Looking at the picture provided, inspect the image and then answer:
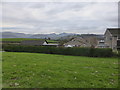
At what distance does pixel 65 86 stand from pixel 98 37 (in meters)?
51.2

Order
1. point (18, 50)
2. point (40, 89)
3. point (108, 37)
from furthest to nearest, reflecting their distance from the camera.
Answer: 1. point (108, 37)
2. point (18, 50)
3. point (40, 89)

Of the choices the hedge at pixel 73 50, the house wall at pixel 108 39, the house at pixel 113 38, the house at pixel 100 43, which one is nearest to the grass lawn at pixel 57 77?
the hedge at pixel 73 50

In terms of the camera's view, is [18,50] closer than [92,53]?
No

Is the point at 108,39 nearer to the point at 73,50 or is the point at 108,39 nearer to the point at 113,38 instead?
the point at 113,38

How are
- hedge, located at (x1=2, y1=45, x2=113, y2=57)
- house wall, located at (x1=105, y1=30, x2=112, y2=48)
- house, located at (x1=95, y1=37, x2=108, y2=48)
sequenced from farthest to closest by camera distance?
house, located at (x1=95, y1=37, x2=108, y2=48), house wall, located at (x1=105, y1=30, x2=112, y2=48), hedge, located at (x1=2, y1=45, x2=113, y2=57)

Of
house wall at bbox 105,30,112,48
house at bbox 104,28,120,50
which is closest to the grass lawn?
house at bbox 104,28,120,50

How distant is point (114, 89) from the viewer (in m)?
3.74

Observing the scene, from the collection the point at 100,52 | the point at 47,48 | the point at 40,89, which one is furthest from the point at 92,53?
the point at 40,89

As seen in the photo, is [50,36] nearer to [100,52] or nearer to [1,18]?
[100,52]

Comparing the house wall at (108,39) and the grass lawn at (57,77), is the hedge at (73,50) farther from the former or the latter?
the house wall at (108,39)

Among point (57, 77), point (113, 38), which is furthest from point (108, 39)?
point (57, 77)

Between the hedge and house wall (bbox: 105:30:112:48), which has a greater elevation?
house wall (bbox: 105:30:112:48)

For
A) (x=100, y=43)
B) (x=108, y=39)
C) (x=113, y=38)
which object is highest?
(x=113, y=38)

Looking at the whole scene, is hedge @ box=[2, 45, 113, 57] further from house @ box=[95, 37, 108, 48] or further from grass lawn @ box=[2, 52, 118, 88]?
house @ box=[95, 37, 108, 48]
